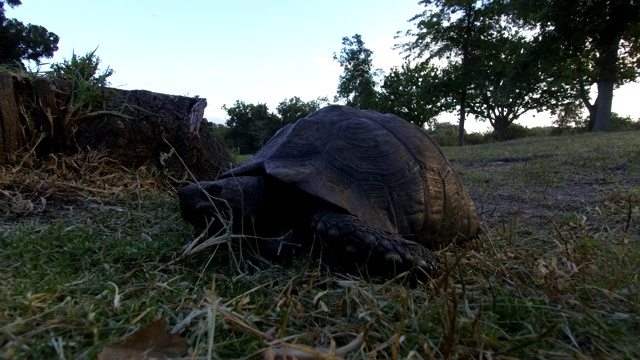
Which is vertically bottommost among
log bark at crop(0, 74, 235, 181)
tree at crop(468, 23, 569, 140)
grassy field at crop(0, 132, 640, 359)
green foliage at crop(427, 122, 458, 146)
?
grassy field at crop(0, 132, 640, 359)

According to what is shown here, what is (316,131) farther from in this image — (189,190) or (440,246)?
(440,246)

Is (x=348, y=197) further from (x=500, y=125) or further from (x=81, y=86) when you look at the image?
(x=500, y=125)

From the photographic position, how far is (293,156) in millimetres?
2350

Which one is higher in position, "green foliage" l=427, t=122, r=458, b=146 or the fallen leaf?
"green foliage" l=427, t=122, r=458, b=146

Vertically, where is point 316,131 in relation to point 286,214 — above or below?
above

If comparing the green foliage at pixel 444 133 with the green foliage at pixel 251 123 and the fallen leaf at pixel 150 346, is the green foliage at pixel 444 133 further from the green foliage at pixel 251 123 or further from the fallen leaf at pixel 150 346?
the fallen leaf at pixel 150 346

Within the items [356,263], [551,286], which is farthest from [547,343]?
[356,263]

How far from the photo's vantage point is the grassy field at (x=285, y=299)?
111 cm

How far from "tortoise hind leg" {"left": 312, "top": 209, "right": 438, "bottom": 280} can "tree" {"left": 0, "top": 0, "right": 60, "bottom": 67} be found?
2544 centimetres

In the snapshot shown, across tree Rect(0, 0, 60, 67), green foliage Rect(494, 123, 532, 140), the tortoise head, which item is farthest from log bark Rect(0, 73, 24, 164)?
green foliage Rect(494, 123, 532, 140)

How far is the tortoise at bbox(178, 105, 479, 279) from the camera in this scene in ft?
6.19

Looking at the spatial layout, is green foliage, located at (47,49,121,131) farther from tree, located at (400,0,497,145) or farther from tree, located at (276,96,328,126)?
tree, located at (276,96,328,126)

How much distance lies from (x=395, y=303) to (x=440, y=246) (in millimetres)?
1184

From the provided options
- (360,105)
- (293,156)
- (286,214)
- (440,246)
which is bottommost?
(440,246)
